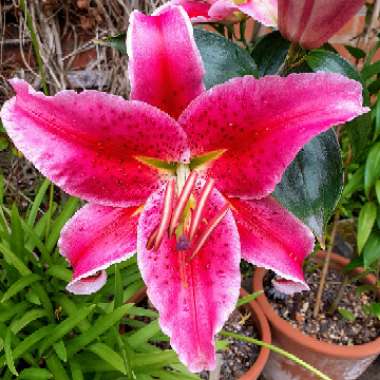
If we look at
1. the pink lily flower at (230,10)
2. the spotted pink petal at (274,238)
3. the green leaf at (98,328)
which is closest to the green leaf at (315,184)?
the spotted pink petal at (274,238)

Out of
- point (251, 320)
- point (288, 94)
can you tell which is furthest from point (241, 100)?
point (251, 320)

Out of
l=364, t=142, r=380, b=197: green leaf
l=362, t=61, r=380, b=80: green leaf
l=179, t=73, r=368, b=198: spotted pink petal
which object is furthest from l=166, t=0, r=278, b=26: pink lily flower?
l=364, t=142, r=380, b=197: green leaf

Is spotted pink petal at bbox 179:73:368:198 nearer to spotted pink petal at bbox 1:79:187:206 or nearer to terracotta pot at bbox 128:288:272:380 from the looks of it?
spotted pink petal at bbox 1:79:187:206

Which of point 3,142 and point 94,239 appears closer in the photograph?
point 94,239

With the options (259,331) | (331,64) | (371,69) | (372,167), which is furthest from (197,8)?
(259,331)

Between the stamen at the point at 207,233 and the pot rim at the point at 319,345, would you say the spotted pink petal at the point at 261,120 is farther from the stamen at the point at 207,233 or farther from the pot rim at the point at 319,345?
the pot rim at the point at 319,345

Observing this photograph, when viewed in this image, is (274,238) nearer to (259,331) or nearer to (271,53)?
(271,53)

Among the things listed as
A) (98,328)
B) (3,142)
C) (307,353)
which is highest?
(3,142)

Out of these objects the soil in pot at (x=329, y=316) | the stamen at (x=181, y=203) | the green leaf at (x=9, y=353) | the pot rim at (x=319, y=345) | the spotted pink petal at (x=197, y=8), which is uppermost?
the spotted pink petal at (x=197, y=8)
